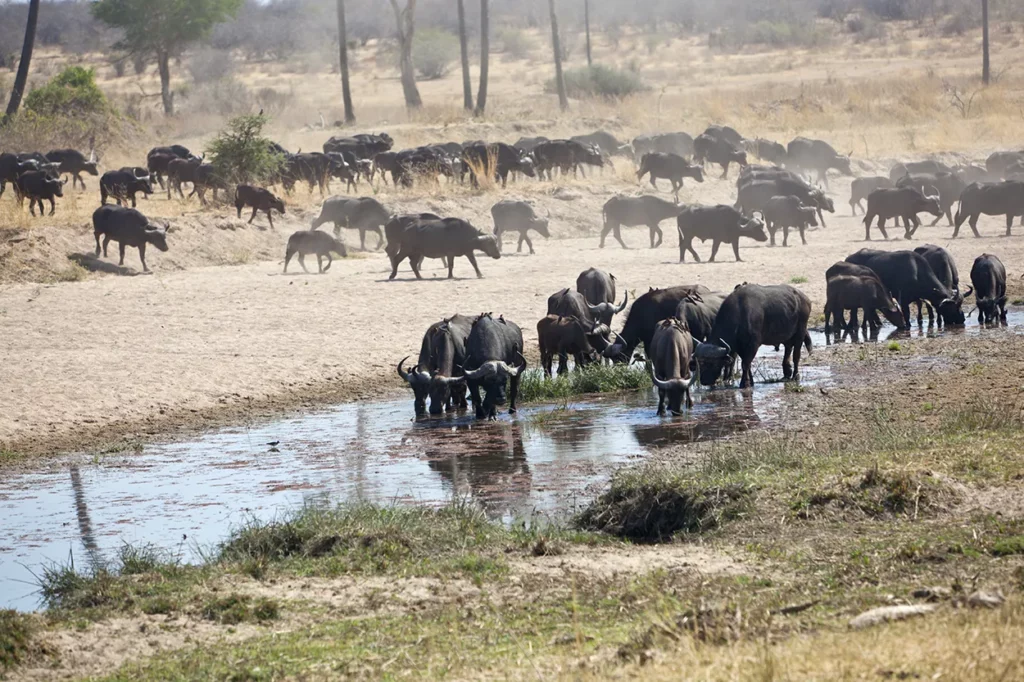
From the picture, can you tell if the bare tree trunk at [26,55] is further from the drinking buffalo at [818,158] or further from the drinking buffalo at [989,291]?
the drinking buffalo at [989,291]

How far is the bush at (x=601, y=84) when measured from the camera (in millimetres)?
59938

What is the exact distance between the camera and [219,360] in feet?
51.8

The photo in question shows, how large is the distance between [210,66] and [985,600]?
3137 inches

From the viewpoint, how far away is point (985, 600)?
565 centimetres

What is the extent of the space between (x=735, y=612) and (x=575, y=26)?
103 meters

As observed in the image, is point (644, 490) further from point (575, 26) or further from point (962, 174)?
point (575, 26)

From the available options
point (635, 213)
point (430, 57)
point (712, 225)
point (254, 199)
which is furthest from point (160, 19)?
point (712, 225)

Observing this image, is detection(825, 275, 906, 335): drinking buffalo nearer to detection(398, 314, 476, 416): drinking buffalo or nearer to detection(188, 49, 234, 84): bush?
detection(398, 314, 476, 416): drinking buffalo

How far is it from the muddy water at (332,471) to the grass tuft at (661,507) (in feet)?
1.99

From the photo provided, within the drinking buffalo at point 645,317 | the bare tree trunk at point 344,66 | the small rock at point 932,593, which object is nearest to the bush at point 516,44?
the bare tree trunk at point 344,66

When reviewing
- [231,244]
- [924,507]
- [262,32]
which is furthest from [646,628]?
[262,32]

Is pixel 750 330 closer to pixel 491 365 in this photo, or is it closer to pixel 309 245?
pixel 491 365

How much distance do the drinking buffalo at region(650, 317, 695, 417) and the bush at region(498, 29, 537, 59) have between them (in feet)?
246

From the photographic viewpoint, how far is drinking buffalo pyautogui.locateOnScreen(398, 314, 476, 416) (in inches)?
534
